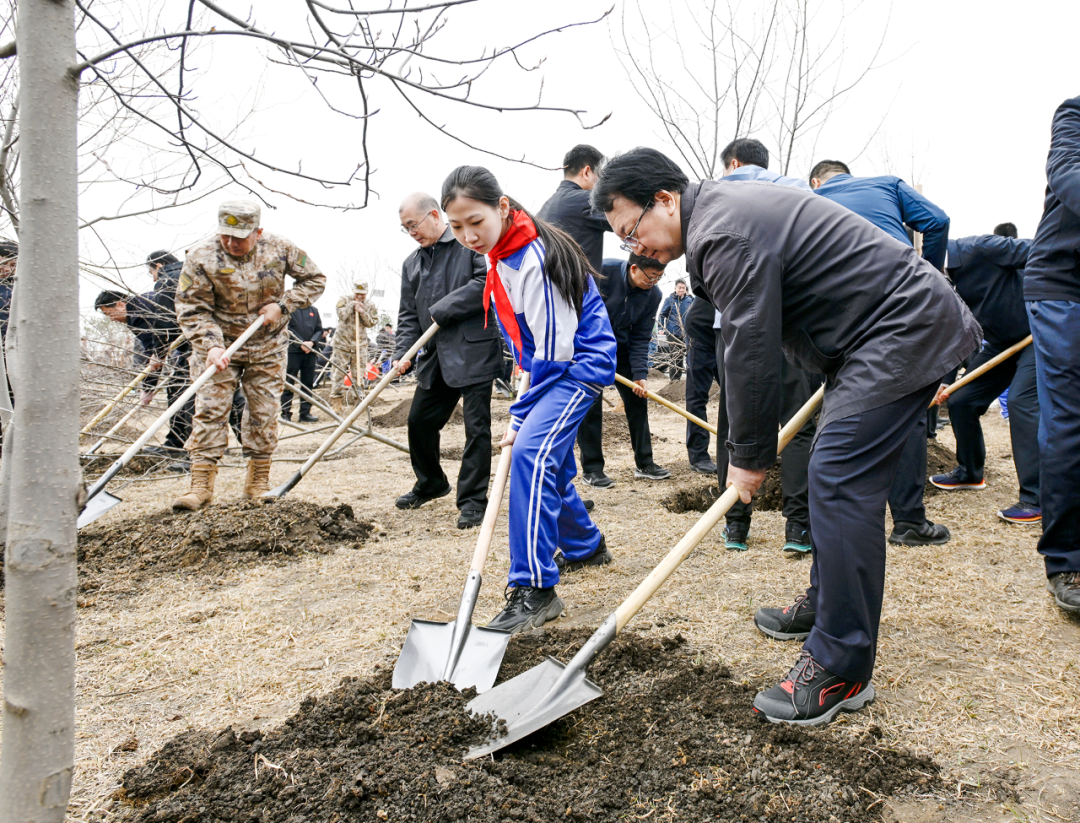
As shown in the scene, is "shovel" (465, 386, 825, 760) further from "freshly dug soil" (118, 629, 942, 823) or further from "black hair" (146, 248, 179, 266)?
"black hair" (146, 248, 179, 266)

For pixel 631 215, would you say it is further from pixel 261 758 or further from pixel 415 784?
pixel 261 758

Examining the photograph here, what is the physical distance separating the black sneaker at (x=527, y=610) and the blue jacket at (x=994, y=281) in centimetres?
353

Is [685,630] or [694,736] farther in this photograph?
[685,630]

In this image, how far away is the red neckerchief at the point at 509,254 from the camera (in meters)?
2.93

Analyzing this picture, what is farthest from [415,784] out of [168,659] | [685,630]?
[168,659]

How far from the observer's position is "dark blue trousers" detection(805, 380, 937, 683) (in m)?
1.99

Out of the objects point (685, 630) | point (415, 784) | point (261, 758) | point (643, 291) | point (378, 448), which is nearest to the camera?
point (415, 784)

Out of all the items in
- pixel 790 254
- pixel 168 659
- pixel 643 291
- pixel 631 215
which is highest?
pixel 643 291

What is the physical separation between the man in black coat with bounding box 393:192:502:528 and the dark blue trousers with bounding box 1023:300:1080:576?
2.87 metres

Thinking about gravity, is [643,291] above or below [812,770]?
above

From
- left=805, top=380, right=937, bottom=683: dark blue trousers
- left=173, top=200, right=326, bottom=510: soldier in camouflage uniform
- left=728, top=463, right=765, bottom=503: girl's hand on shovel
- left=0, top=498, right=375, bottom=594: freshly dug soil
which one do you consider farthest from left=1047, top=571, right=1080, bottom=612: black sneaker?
left=173, top=200, right=326, bottom=510: soldier in camouflage uniform

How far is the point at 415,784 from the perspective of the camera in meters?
1.67

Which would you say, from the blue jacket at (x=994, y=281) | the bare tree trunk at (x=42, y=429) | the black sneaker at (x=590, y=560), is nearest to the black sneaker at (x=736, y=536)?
the black sneaker at (x=590, y=560)

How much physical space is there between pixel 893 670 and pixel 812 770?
773 mm
